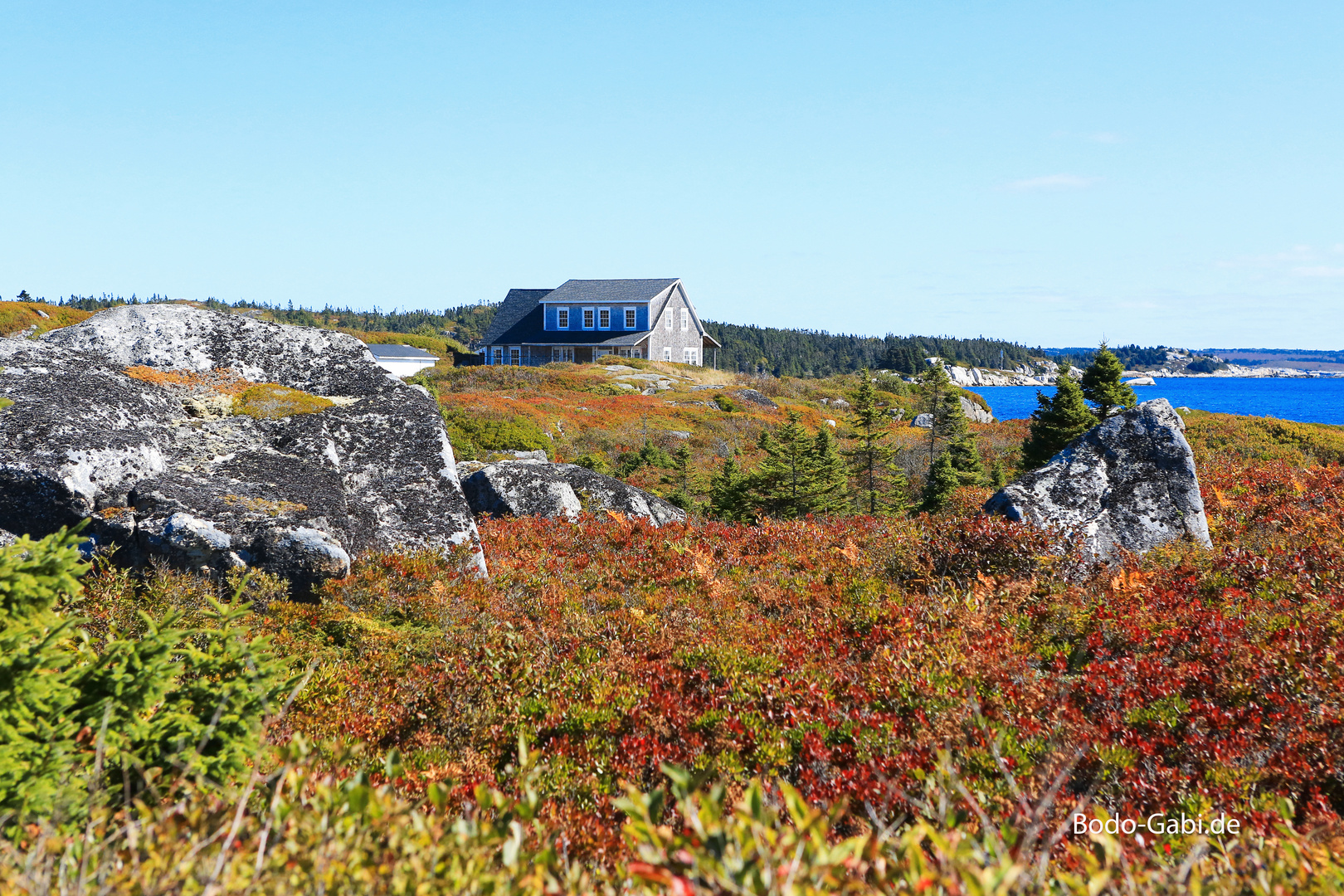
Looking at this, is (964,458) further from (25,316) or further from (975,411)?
(25,316)

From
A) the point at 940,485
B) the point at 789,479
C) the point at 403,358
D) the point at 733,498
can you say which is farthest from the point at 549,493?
the point at 403,358

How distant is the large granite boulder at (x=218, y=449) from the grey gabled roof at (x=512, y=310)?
53.8 m

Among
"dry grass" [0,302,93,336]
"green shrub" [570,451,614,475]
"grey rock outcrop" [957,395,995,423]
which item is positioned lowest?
"grey rock outcrop" [957,395,995,423]

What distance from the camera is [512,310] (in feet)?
218

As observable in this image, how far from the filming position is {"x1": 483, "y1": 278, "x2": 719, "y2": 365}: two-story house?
61.3 meters

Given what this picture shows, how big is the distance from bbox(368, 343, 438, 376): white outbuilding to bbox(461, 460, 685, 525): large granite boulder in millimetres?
47545

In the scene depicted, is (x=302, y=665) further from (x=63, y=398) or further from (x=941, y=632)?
(x=941, y=632)

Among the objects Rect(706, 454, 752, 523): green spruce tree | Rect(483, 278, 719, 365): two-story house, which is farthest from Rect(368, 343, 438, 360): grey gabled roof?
Rect(706, 454, 752, 523): green spruce tree

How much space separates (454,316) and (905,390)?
4351 inches

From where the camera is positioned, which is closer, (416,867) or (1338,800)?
(416,867)

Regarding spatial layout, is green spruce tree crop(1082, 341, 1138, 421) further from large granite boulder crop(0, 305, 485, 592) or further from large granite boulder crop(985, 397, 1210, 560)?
large granite boulder crop(0, 305, 485, 592)

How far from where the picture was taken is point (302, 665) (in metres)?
6.55

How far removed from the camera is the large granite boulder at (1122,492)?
10.2 meters

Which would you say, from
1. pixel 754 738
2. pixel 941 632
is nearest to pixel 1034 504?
pixel 941 632
